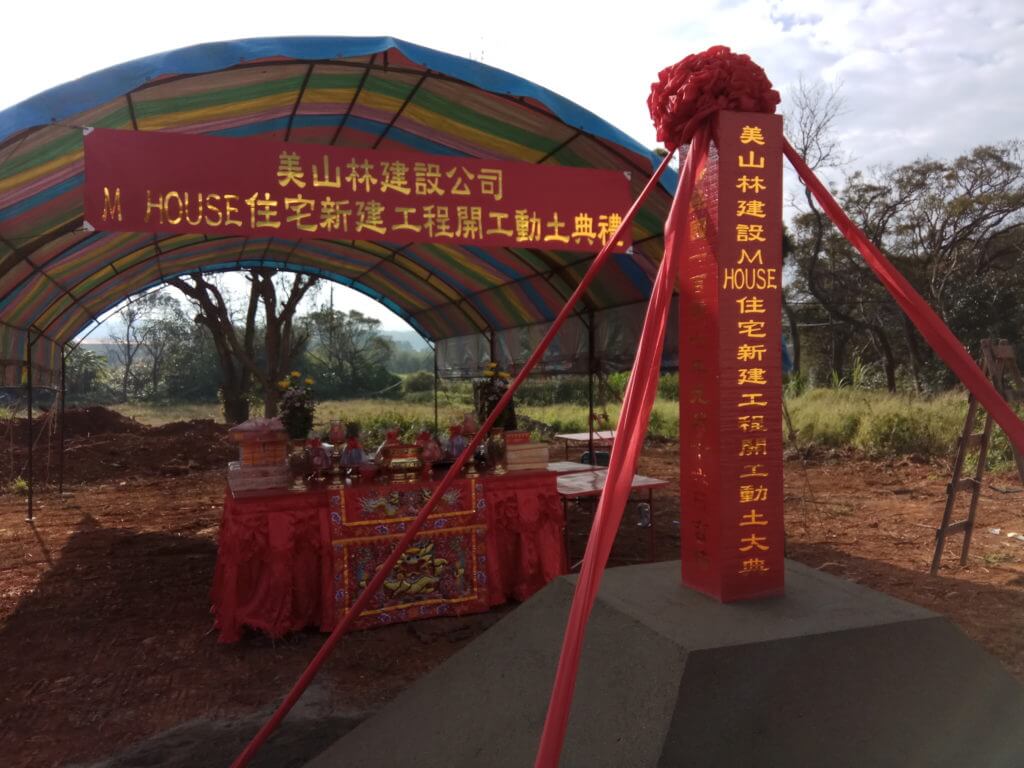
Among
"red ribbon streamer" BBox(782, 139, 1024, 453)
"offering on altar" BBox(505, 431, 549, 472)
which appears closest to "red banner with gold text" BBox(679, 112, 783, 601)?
"red ribbon streamer" BBox(782, 139, 1024, 453)

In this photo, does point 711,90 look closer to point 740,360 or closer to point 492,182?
point 740,360

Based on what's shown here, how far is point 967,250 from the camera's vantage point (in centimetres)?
1794

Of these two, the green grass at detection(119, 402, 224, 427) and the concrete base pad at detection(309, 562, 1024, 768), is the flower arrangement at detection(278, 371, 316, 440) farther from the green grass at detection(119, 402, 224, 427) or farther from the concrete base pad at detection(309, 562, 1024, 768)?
the green grass at detection(119, 402, 224, 427)

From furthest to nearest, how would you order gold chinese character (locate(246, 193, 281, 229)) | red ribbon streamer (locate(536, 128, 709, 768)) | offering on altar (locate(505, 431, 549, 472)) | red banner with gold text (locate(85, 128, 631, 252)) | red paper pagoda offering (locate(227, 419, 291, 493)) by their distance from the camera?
offering on altar (locate(505, 431, 549, 472)) → red paper pagoda offering (locate(227, 419, 291, 493)) → gold chinese character (locate(246, 193, 281, 229)) → red banner with gold text (locate(85, 128, 631, 252)) → red ribbon streamer (locate(536, 128, 709, 768))

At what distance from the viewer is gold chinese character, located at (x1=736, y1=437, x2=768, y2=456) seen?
248 centimetres

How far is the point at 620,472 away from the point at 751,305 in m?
0.98

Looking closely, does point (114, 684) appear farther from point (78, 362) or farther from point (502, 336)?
point (78, 362)

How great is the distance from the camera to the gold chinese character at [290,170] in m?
3.72

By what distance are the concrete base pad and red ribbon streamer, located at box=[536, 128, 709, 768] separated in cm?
33

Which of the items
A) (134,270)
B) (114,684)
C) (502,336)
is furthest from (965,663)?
(134,270)

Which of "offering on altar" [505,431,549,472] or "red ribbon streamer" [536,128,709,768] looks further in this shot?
"offering on altar" [505,431,549,472]

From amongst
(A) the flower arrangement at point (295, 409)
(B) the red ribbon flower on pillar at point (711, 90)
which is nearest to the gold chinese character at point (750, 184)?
(B) the red ribbon flower on pillar at point (711, 90)

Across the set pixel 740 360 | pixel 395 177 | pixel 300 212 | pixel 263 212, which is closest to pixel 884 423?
pixel 395 177

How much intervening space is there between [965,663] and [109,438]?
1430 cm
